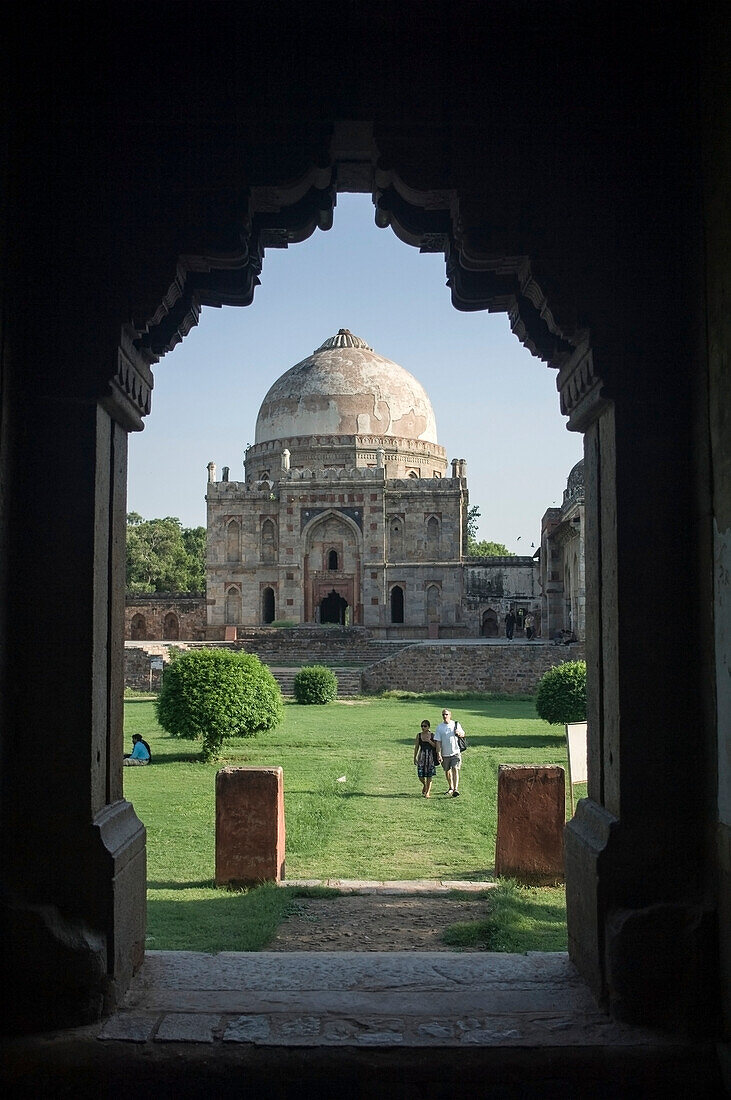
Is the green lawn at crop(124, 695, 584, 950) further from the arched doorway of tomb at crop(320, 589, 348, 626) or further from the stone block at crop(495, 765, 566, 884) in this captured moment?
the arched doorway of tomb at crop(320, 589, 348, 626)

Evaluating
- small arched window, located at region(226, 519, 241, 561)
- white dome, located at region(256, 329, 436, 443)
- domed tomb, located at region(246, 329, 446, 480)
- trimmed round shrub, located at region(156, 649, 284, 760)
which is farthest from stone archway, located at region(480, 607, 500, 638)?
trimmed round shrub, located at region(156, 649, 284, 760)

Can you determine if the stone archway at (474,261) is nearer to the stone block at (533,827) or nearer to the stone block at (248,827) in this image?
the stone block at (248,827)

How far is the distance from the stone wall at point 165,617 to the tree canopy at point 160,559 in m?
8.57

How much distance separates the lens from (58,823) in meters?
2.71

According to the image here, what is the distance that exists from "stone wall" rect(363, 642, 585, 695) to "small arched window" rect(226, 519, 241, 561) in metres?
12.7

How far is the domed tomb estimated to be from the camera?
3869 cm

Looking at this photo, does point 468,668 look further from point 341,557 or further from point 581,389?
point 581,389

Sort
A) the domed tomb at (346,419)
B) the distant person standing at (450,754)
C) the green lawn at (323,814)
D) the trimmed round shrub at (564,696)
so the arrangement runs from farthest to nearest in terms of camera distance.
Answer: the domed tomb at (346,419) < the trimmed round shrub at (564,696) < the distant person standing at (450,754) < the green lawn at (323,814)

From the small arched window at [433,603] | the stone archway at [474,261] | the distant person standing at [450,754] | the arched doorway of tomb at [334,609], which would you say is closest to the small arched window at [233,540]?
the arched doorway of tomb at [334,609]

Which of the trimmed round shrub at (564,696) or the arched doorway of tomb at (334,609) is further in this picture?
the arched doorway of tomb at (334,609)

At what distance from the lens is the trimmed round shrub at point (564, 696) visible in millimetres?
14406

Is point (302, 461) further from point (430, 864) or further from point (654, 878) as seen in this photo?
point (654, 878)

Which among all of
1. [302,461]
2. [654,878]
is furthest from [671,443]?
[302,461]

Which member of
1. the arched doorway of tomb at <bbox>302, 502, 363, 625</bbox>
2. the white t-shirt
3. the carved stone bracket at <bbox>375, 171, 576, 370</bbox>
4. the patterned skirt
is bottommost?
the patterned skirt
